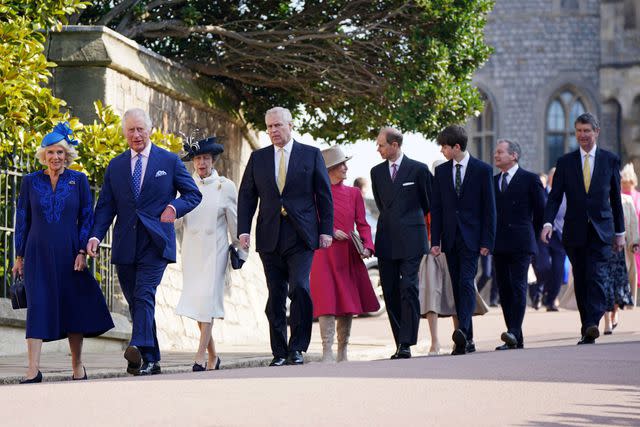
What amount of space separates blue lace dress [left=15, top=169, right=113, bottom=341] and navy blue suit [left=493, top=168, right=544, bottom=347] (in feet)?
13.2

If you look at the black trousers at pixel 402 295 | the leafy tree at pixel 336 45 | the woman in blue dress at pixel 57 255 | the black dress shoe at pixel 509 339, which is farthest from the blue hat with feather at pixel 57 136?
the leafy tree at pixel 336 45

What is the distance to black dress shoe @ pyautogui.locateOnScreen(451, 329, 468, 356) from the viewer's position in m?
13.0

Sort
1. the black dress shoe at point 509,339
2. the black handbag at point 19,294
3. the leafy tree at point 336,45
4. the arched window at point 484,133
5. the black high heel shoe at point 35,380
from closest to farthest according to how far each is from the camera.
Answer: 1. the black high heel shoe at point 35,380
2. the black handbag at point 19,294
3. the black dress shoe at point 509,339
4. the leafy tree at point 336,45
5. the arched window at point 484,133

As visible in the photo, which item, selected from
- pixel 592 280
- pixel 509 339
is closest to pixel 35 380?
pixel 509 339

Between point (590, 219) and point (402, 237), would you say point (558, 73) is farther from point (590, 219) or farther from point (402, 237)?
point (402, 237)

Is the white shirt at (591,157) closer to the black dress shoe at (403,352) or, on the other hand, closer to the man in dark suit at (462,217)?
the man in dark suit at (462,217)

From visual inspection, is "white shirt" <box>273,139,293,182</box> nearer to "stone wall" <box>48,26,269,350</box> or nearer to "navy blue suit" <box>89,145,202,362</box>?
"navy blue suit" <box>89,145,202,362</box>

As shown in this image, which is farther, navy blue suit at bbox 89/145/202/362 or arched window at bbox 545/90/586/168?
arched window at bbox 545/90/586/168

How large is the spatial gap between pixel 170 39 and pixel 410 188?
702 cm

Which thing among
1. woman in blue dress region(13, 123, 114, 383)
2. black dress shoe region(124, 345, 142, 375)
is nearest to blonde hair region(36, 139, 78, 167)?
woman in blue dress region(13, 123, 114, 383)

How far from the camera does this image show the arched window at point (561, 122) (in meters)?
38.0

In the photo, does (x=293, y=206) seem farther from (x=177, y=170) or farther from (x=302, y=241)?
(x=177, y=170)

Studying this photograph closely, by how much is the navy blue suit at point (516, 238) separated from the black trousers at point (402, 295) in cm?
106

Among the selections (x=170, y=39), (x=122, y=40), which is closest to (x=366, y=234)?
(x=122, y=40)
